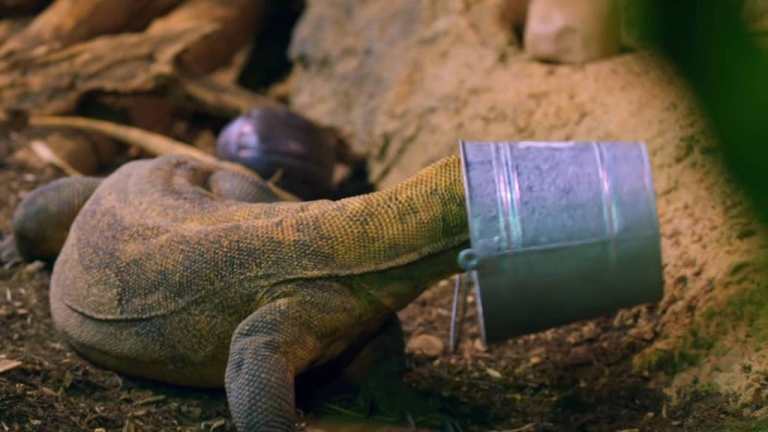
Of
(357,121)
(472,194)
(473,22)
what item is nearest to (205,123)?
(357,121)

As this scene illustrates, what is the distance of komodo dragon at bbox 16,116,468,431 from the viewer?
296 centimetres

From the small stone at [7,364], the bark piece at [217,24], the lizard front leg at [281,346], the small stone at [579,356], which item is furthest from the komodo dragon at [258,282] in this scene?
the bark piece at [217,24]

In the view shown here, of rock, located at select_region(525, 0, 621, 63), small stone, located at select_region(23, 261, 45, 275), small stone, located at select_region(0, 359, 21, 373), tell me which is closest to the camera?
small stone, located at select_region(0, 359, 21, 373)

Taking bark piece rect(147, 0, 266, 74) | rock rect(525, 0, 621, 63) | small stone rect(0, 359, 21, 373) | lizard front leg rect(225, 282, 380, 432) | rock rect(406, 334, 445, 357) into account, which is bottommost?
rock rect(406, 334, 445, 357)

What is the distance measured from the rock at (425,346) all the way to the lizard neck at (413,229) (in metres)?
1.05

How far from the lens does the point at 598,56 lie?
4.83 m

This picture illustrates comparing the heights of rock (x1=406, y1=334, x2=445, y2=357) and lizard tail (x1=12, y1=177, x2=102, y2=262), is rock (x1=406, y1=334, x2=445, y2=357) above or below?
below

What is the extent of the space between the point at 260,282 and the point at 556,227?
1172mm

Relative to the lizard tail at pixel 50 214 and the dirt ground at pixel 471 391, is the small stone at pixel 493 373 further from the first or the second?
the lizard tail at pixel 50 214

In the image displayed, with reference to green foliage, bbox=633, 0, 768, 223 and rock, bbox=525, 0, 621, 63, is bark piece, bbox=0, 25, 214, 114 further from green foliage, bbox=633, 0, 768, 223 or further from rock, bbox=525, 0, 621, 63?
green foliage, bbox=633, 0, 768, 223

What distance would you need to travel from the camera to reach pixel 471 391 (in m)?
3.56

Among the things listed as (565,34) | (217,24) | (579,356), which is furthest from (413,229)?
(217,24)

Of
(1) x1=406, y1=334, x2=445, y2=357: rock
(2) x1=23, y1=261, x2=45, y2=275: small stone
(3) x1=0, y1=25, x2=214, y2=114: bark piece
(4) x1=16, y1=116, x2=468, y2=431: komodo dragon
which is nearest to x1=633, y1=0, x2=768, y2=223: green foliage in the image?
(4) x1=16, y1=116, x2=468, y2=431: komodo dragon

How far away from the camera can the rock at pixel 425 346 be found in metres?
4.06
